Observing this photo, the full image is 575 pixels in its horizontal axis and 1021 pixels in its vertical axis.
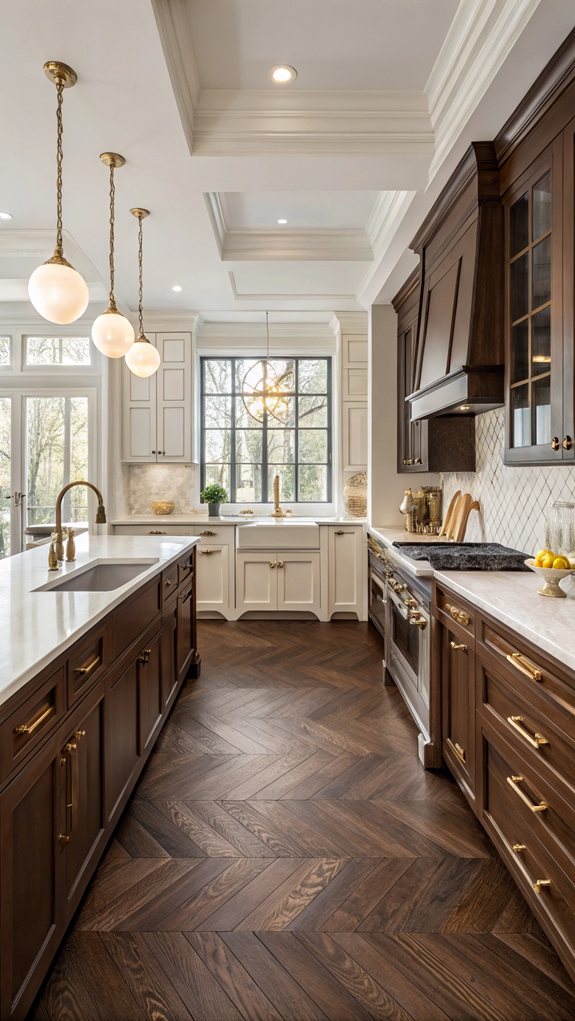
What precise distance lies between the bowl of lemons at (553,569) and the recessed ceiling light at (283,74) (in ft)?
7.69

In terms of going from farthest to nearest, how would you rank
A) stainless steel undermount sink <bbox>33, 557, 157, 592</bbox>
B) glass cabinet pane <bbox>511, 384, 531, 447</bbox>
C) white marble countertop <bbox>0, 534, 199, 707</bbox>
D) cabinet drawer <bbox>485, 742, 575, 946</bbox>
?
stainless steel undermount sink <bbox>33, 557, 157, 592</bbox>, glass cabinet pane <bbox>511, 384, 531, 447</bbox>, cabinet drawer <bbox>485, 742, 575, 946</bbox>, white marble countertop <bbox>0, 534, 199, 707</bbox>

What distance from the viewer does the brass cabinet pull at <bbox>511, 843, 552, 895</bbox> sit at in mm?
1484

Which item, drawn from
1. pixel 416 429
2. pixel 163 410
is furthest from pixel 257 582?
pixel 416 429

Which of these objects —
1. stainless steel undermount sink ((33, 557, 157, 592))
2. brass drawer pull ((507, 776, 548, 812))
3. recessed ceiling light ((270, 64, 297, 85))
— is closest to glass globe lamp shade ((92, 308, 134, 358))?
stainless steel undermount sink ((33, 557, 157, 592))

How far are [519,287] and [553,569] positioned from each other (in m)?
1.26

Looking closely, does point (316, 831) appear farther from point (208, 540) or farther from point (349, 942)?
point (208, 540)

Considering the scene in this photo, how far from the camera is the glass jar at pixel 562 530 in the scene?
2020 millimetres

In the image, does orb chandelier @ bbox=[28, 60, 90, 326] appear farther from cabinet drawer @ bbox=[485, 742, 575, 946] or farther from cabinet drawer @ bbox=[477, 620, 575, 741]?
cabinet drawer @ bbox=[485, 742, 575, 946]

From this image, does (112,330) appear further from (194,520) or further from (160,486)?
(160,486)

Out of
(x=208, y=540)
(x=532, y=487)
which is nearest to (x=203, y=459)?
(x=208, y=540)

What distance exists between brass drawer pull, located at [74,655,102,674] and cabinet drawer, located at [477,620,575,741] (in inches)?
49.7

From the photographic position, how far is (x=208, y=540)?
529 cm

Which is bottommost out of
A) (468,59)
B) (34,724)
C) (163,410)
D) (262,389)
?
(34,724)

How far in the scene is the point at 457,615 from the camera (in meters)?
2.24
